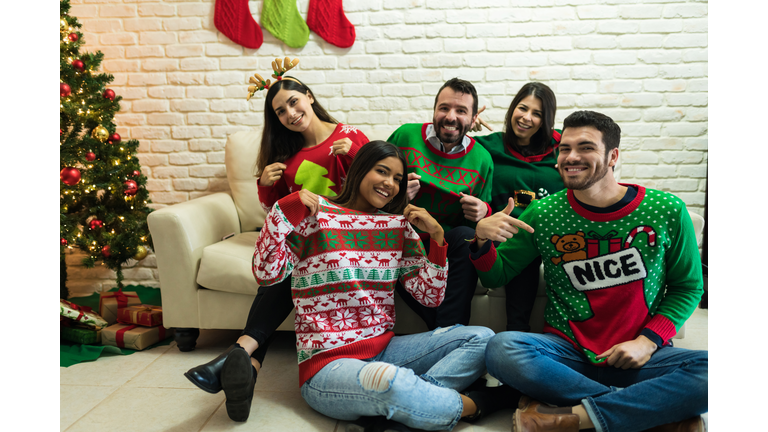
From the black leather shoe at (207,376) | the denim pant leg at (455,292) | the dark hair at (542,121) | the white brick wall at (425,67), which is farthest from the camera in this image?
the white brick wall at (425,67)

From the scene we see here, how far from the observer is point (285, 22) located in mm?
2521

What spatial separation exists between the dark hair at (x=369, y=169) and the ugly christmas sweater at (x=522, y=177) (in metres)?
0.54

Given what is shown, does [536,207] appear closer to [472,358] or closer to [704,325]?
[472,358]

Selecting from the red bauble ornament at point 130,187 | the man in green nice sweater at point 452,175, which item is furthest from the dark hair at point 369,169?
the red bauble ornament at point 130,187

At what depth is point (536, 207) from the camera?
4.91 ft

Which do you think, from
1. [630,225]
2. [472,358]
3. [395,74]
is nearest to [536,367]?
[472,358]

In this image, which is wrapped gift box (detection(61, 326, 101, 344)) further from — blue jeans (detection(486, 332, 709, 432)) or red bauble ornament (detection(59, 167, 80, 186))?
blue jeans (detection(486, 332, 709, 432))

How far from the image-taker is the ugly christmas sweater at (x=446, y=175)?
183 centimetres

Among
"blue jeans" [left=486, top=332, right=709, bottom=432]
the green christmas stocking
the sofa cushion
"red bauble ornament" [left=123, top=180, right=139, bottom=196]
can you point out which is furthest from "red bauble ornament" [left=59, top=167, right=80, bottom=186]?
"blue jeans" [left=486, top=332, right=709, bottom=432]

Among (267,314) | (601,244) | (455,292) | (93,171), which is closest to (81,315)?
(93,171)

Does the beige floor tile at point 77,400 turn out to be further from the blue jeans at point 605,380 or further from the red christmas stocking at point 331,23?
the red christmas stocking at point 331,23

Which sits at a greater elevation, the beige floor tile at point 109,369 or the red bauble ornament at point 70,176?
the red bauble ornament at point 70,176

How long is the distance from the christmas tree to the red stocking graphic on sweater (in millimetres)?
2062

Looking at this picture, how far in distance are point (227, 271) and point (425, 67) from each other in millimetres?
1461
